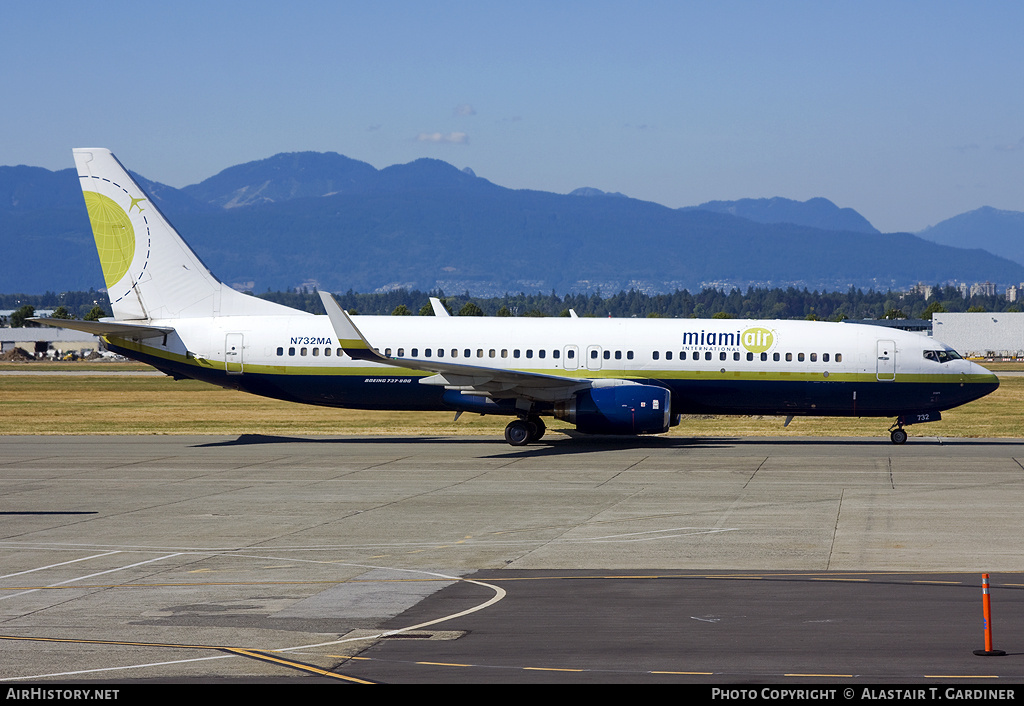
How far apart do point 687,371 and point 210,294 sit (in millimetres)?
17732

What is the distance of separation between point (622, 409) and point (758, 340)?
5.94 m

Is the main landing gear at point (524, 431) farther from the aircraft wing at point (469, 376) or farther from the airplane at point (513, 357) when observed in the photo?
the aircraft wing at point (469, 376)

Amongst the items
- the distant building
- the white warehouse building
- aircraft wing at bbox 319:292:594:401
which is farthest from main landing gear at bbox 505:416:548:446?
the distant building

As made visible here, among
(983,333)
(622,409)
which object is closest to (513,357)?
(622,409)

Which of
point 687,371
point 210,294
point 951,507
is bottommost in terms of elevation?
point 951,507

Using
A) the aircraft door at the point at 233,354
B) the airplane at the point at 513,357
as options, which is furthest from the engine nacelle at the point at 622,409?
the aircraft door at the point at 233,354

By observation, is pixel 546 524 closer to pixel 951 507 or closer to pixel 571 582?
pixel 571 582

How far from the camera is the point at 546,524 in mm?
22312

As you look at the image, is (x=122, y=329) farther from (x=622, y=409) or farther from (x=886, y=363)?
(x=886, y=363)

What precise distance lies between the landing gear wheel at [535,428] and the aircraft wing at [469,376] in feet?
4.71

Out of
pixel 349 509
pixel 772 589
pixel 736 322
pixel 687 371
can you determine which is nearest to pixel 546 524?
pixel 349 509

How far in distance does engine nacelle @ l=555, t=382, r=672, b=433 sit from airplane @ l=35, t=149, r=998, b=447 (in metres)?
0.05

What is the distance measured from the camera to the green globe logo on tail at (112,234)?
128 ft

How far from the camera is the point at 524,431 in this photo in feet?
122
